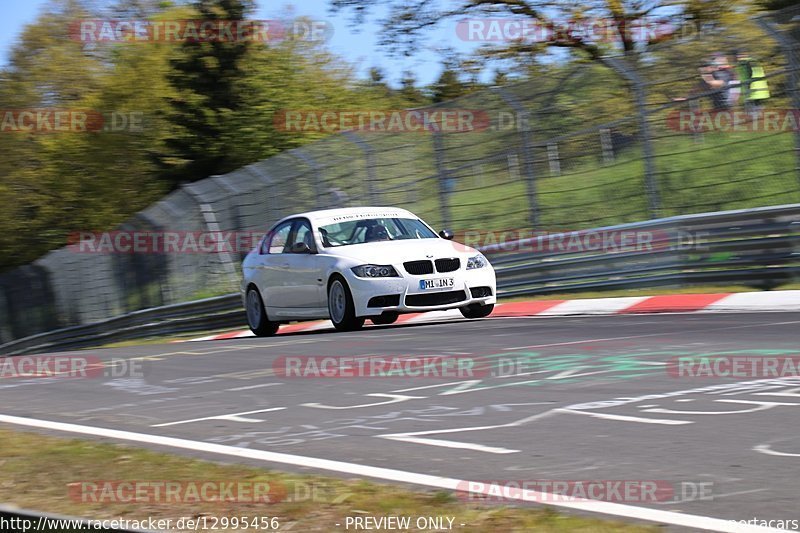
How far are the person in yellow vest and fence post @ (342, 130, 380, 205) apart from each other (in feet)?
20.7

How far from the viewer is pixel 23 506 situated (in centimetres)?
489

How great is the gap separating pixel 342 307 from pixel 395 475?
840 centimetres

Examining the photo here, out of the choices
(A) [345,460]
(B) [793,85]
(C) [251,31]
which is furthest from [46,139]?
(A) [345,460]

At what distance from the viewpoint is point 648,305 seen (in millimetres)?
13609

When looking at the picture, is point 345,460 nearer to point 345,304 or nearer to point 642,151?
point 345,304

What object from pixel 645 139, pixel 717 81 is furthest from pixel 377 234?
pixel 717 81

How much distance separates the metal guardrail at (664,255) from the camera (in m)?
13.5

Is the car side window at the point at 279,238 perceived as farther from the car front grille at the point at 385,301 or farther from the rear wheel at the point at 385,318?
the car front grille at the point at 385,301

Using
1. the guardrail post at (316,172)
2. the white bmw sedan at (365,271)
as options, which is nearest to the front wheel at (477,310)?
the white bmw sedan at (365,271)

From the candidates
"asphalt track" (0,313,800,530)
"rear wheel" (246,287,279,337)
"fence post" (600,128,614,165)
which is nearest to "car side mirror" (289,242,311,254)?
"rear wheel" (246,287,279,337)

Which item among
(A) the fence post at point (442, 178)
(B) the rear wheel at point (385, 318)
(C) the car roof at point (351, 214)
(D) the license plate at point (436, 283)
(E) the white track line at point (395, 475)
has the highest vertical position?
(A) the fence post at point (442, 178)

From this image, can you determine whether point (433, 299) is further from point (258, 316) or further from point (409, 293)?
point (258, 316)

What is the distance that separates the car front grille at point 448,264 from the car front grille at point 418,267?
10 cm

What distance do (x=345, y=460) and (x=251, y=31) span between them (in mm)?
33423
